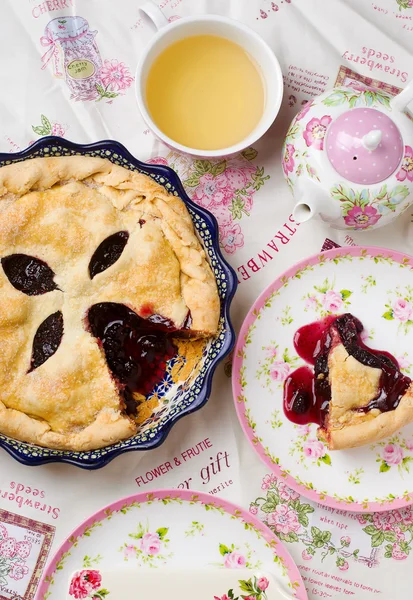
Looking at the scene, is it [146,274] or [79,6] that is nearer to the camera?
[146,274]

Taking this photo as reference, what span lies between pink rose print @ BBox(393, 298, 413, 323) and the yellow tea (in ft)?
2.26

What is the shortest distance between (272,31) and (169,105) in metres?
0.43

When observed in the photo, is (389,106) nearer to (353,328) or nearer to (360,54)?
(360,54)

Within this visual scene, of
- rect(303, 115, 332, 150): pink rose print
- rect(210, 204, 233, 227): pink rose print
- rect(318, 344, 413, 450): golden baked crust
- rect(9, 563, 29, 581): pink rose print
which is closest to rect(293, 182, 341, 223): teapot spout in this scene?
rect(303, 115, 332, 150): pink rose print

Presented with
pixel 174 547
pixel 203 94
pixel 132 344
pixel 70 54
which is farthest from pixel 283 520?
pixel 70 54

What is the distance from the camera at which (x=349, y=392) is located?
1933mm

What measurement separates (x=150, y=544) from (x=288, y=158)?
1195 millimetres

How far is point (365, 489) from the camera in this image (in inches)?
80.4

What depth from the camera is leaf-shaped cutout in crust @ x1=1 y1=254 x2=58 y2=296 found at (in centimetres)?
183

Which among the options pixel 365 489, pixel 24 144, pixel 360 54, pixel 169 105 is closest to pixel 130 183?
pixel 169 105

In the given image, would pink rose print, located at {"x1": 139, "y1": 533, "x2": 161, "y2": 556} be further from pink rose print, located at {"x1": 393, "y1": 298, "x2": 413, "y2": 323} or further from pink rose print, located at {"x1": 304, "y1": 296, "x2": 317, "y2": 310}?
pink rose print, located at {"x1": 393, "y1": 298, "x2": 413, "y2": 323}

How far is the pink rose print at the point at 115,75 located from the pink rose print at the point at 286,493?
132cm

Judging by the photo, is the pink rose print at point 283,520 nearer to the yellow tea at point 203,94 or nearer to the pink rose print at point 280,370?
the pink rose print at point 280,370

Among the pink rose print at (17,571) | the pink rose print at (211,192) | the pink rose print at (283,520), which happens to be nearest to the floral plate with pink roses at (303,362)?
the pink rose print at (283,520)
